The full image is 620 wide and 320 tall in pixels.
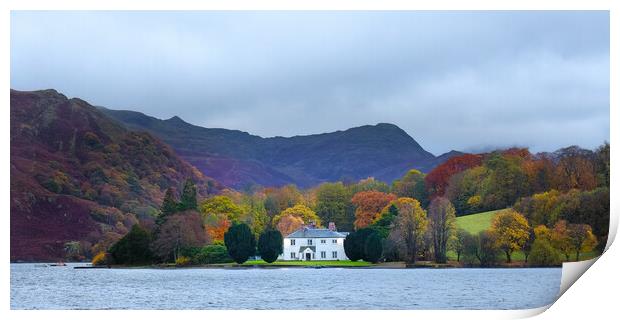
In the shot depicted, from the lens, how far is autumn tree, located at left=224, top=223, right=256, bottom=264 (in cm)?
2555

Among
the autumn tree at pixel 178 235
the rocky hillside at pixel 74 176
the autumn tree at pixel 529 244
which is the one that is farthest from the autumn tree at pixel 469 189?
the rocky hillside at pixel 74 176

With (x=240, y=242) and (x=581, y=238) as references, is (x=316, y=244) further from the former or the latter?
(x=581, y=238)

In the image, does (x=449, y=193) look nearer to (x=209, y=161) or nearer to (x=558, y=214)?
(x=558, y=214)

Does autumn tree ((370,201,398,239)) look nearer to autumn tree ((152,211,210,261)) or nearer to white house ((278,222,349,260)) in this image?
white house ((278,222,349,260))

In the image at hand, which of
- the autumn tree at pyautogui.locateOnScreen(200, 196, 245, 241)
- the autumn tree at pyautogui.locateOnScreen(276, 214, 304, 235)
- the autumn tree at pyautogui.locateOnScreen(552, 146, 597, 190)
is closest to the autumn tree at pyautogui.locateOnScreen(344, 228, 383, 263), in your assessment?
the autumn tree at pyautogui.locateOnScreen(276, 214, 304, 235)

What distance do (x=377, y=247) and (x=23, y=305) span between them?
24.7 feet

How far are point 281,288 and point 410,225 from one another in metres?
3.89

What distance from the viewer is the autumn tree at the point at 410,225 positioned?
1002 inches

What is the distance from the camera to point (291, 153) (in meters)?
25.1

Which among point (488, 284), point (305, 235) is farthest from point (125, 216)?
point (488, 284)

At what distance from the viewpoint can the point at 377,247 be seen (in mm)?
25469

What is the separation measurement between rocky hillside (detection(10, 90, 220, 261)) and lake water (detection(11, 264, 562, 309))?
0.78 m

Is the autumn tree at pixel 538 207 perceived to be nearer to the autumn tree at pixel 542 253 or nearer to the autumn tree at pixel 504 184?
the autumn tree at pixel 504 184

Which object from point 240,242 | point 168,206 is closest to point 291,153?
point 240,242
